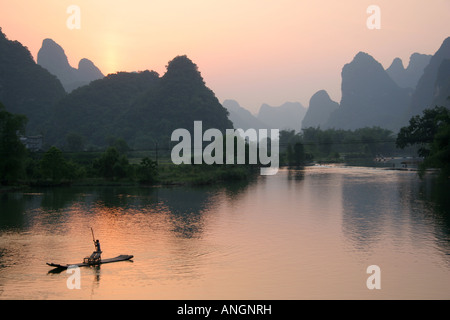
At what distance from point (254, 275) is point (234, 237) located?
9.46 m

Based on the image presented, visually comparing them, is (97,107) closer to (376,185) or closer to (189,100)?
(189,100)

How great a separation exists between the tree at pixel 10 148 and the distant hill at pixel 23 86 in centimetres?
11957

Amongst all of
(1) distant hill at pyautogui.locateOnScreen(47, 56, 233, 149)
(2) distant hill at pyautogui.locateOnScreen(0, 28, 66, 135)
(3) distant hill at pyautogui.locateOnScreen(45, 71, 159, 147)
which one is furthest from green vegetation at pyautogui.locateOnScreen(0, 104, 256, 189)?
(2) distant hill at pyautogui.locateOnScreen(0, 28, 66, 135)

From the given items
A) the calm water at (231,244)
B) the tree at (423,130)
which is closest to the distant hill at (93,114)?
the tree at (423,130)

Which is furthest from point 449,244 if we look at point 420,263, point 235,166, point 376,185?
point 235,166

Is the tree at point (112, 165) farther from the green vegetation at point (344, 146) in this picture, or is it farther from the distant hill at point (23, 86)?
the distant hill at point (23, 86)

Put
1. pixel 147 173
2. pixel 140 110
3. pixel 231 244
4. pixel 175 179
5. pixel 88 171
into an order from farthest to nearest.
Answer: pixel 140 110 → pixel 88 171 → pixel 175 179 → pixel 147 173 → pixel 231 244

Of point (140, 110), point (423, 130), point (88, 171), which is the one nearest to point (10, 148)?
point (88, 171)

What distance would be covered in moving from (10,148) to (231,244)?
138ft

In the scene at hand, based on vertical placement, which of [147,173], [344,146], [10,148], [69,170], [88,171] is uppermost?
[344,146]

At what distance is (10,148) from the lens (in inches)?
2440

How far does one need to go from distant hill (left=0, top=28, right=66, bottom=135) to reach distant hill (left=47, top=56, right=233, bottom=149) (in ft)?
43.2

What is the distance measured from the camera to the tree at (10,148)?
61.9 metres

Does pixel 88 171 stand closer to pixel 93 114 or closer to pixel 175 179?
pixel 175 179
